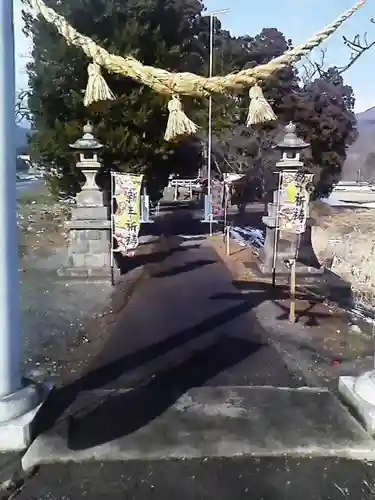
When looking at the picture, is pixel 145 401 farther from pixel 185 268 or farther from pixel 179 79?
pixel 185 268

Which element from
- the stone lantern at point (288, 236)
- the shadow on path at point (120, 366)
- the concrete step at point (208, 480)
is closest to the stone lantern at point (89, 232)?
the stone lantern at point (288, 236)

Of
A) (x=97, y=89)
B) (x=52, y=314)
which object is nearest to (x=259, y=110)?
(x=97, y=89)

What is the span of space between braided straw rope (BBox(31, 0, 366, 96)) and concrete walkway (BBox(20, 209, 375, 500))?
8.20 feet

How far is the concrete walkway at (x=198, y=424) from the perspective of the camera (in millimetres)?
3334

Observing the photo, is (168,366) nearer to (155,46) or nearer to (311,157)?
(155,46)

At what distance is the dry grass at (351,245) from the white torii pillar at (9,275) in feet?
32.5

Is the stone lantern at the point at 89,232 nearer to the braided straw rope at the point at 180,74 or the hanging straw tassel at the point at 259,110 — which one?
the braided straw rope at the point at 180,74

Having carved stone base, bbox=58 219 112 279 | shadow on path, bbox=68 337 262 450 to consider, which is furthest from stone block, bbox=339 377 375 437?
carved stone base, bbox=58 219 112 279

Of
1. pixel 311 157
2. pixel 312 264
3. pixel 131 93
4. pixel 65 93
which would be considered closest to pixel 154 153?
pixel 131 93

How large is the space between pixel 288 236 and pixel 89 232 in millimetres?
3963

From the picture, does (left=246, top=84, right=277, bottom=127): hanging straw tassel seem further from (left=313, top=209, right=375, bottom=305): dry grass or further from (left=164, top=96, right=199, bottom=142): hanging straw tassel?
(left=313, top=209, right=375, bottom=305): dry grass

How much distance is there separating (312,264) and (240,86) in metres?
7.11

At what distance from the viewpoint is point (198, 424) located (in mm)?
3939

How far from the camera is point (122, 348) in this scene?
6.35 metres
